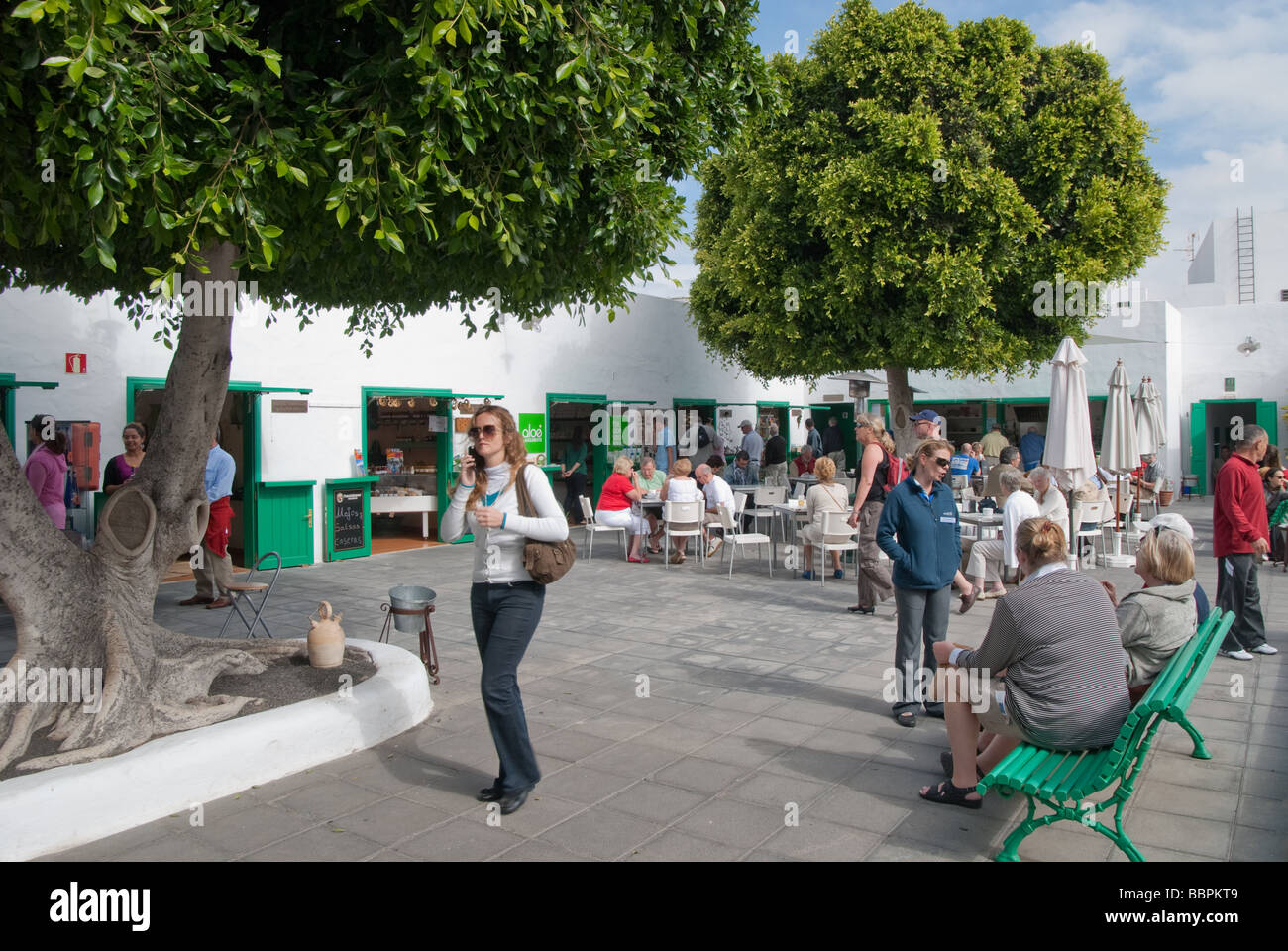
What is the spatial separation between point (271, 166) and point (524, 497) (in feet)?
5.84

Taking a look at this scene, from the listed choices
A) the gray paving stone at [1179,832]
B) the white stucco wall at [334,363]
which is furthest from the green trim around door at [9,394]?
the gray paving stone at [1179,832]

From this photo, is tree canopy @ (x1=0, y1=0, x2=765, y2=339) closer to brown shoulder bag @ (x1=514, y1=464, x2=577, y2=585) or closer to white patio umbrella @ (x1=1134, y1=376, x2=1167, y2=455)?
brown shoulder bag @ (x1=514, y1=464, x2=577, y2=585)

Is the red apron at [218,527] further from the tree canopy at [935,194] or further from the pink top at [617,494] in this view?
the tree canopy at [935,194]

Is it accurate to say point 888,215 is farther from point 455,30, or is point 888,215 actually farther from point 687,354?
point 455,30

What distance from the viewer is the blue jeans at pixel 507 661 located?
4.05 metres

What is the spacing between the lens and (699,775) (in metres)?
4.58

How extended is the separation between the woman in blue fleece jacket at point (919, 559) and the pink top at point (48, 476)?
7258 millimetres

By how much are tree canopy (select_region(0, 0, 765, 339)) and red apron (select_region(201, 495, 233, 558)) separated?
14.0 ft

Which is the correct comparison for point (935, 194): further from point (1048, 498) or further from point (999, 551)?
point (999, 551)

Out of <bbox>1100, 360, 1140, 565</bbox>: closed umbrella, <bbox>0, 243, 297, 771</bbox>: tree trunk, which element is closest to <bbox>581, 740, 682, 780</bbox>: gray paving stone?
<bbox>0, 243, 297, 771</bbox>: tree trunk

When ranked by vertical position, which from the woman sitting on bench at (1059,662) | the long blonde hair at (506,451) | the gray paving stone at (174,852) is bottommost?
the gray paving stone at (174,852)

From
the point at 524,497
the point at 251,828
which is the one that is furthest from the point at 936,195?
the point at 251,828
